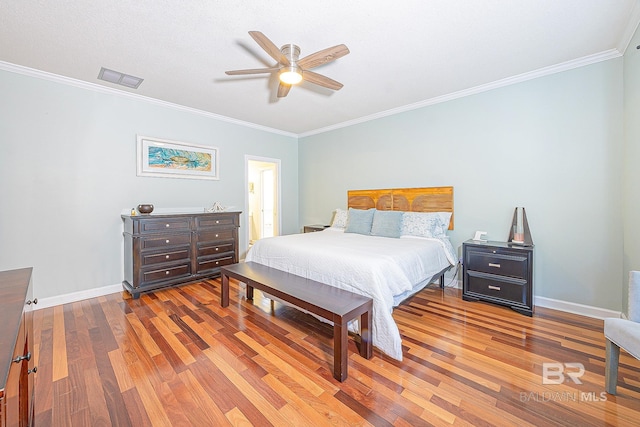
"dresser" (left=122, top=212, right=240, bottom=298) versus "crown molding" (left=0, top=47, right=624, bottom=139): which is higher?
"crown molding" (left=0, top=47, right=624, bottom=139)

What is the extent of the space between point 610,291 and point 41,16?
18.7 ft

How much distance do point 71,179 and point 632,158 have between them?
19.4 feet

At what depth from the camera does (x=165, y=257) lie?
3.55 metres

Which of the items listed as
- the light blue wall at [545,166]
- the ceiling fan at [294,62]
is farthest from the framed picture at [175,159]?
the light blue wall at [545,166]

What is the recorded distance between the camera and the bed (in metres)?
2.18

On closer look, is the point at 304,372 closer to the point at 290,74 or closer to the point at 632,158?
the point at 290,74

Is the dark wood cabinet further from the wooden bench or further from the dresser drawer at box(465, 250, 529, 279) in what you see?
the wooden bench

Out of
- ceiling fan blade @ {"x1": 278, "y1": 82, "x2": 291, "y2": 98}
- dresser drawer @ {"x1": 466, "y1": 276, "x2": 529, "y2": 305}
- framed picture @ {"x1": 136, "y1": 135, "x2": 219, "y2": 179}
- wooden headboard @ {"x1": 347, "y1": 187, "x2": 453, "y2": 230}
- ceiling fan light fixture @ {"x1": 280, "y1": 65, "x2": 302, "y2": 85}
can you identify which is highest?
ceiling fan blade @ {"x1": 278, "y1": 82, "x2": 291, "y2": 98}

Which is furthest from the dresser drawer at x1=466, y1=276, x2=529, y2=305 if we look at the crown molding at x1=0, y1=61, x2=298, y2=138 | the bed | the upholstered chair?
the crown molding at x1=0, y1=61, x2=298, y2=138

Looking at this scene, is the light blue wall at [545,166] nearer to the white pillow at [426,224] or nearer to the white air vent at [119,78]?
the white pillow at [426,224]

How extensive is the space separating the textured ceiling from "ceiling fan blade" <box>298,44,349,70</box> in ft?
0.80

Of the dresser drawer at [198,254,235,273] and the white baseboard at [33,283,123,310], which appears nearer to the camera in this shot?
the white baseboard at [33,283,123,310]

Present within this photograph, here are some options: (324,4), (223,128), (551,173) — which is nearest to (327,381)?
(324,4)

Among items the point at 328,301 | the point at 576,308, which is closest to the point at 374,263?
the point at 328,301
